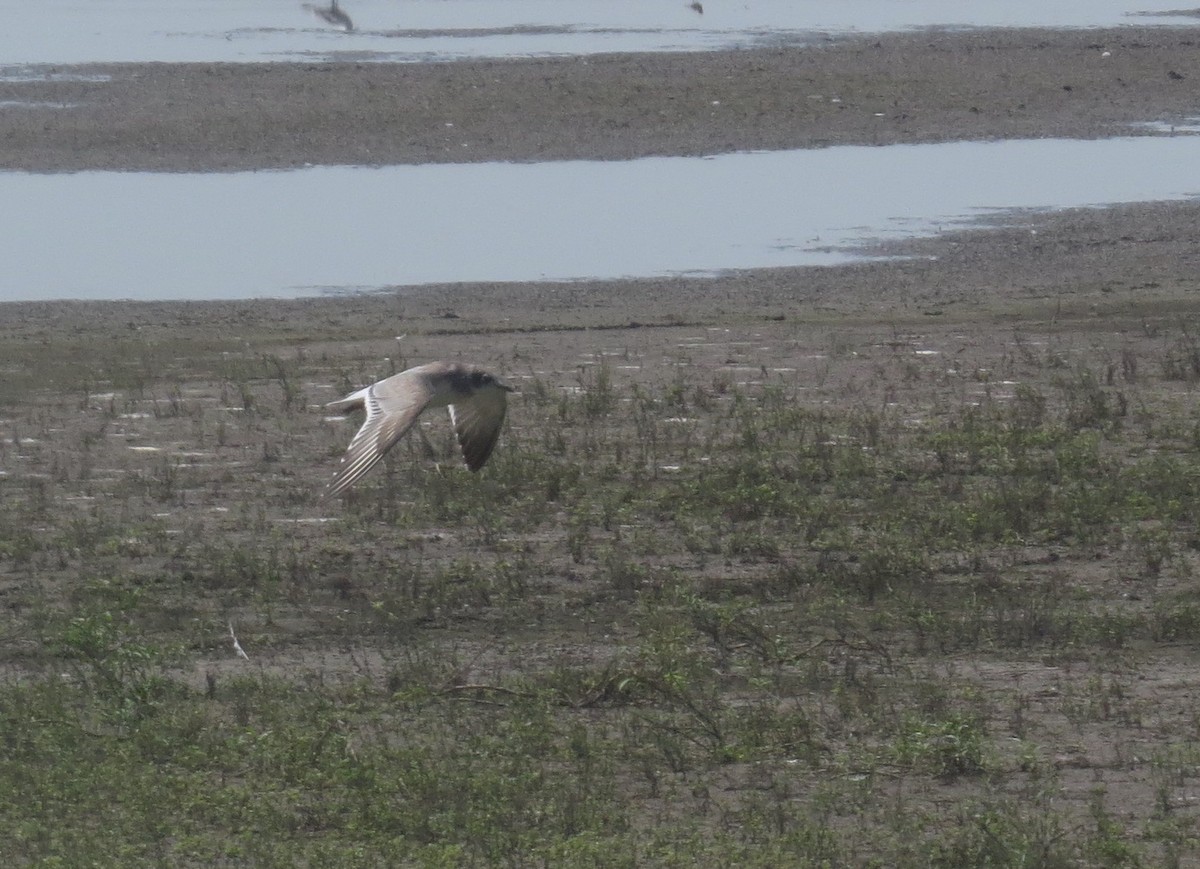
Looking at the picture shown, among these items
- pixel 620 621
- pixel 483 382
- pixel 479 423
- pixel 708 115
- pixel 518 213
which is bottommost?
pixel 708 115

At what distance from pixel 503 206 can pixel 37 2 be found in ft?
97.7

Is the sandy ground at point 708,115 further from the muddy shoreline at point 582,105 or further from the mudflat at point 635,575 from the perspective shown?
the mudflat at point 635,575

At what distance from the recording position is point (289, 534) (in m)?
9.77

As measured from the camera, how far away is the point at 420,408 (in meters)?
8.70

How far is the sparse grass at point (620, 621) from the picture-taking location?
6.25 meters

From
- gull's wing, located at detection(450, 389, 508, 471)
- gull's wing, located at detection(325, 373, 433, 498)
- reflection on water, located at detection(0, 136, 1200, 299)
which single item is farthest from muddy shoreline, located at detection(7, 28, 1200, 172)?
gull's wing, located at detection(325, 373, 433, 498)

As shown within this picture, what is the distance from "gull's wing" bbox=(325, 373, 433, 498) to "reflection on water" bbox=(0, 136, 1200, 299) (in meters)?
7.87

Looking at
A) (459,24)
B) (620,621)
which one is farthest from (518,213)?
(459,24)

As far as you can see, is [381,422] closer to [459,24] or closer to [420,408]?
[420,408]

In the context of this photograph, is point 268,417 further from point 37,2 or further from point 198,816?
point 37,2

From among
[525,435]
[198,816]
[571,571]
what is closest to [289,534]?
[571,571]

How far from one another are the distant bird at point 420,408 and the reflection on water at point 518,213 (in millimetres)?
7328

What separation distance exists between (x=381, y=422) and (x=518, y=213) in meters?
11.8

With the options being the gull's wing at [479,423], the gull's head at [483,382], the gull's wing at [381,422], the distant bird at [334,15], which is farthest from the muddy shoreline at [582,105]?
the gull's wing at [381,422]
